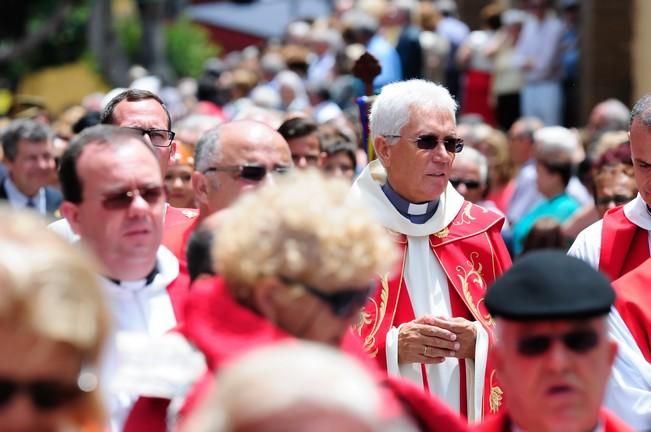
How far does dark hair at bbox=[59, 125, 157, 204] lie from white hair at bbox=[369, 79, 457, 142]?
201 centimetres

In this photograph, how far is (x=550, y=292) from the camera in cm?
383

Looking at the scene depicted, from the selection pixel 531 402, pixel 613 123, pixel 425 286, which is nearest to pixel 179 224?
pixel 425 286

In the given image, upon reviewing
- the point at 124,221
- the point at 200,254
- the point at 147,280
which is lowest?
the point at 147,280

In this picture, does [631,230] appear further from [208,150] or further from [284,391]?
[284,391]

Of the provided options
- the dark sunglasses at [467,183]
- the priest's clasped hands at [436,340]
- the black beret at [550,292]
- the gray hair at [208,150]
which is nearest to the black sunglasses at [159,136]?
the gray hair at [208,150]

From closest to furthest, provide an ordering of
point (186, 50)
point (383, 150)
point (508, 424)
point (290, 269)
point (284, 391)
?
point (284, 391)
point (290, 269)
point (508, 424)
point (383, 150)
point (186, 50)

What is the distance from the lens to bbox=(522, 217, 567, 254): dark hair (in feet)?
27.2

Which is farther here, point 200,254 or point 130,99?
point 130,99

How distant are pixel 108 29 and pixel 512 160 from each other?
18.3 metres

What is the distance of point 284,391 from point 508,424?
142 cm

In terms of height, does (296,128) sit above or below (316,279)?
below

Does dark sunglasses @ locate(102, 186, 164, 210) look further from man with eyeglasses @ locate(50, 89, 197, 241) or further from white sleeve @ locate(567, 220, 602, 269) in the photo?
white sleeve @ locate(567, 220, 602, 269)

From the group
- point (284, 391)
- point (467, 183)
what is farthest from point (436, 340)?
point (284, 391)

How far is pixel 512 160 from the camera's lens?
1324 cm
